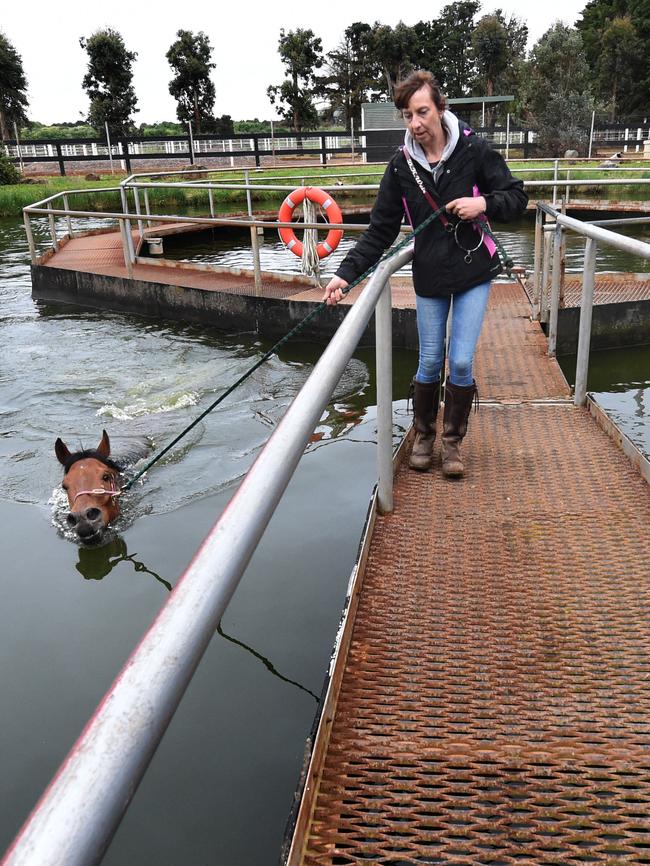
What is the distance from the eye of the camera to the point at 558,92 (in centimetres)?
3778

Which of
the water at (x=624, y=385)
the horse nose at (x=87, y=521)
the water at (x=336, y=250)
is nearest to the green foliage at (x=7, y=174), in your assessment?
the water at (x=336, y=250)

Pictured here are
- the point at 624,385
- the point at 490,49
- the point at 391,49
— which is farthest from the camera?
the point at 391,49

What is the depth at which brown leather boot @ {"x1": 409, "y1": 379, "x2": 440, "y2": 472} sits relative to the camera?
12.7 ft

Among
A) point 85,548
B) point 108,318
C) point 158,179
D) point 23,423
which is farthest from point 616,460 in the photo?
point 158,179

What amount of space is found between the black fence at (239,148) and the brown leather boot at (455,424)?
98.0ft

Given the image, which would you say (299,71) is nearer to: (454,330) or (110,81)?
(110,81)

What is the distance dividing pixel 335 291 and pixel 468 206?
0.67m

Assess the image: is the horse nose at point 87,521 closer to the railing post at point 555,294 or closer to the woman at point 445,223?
the woman at point 445,223

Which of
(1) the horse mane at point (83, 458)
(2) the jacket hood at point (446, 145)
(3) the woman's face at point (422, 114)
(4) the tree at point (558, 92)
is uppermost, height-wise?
(4) the tree at point (558, 92)

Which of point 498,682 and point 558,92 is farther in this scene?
point 558,92

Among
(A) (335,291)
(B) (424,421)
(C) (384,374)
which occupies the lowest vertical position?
(B) (424,421)

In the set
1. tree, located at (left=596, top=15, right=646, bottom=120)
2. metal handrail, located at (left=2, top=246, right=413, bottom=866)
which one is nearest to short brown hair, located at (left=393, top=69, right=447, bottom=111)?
metal handrail, located at (left=2, top=246, right=413, bottom=866)

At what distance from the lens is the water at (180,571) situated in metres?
2.78

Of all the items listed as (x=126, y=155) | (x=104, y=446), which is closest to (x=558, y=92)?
(x=126, y=155)
